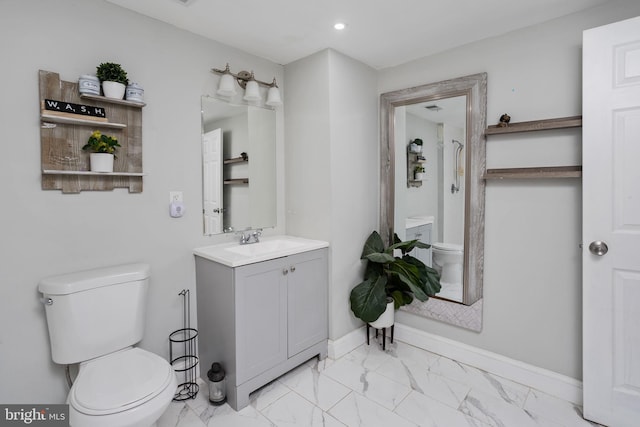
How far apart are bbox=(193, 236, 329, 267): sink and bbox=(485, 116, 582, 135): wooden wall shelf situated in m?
1.41

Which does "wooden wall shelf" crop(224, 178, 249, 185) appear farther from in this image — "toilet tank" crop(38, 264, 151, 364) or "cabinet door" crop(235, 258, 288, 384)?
"toilet tank" crop(38, 264, 151, 364)

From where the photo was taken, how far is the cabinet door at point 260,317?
1960mm

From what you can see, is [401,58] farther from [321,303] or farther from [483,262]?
[321,303]

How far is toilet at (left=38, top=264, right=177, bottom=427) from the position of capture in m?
1.35

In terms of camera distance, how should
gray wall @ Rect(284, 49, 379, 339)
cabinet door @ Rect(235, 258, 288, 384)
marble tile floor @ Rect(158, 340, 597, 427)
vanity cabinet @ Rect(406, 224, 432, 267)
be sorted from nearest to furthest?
marble tile floor @ Rect(158, 340, 597, 427) < cabinet door @ Rect(235, 258, 288, 384) < gray wall @ Rect(284, 49, 379, 339) < vanity cabinet @ Rect(406, 224, 432, 267)

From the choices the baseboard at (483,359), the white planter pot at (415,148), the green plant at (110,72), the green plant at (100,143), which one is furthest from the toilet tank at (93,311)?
the white planter pot at (415,148)

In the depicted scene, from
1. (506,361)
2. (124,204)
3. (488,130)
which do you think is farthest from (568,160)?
(124,204)

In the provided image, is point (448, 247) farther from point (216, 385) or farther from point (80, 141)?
point (80, 141)

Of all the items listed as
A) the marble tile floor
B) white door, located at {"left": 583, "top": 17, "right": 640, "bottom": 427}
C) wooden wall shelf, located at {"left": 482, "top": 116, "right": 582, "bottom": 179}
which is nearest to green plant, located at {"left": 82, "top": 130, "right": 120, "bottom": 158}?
the marble tile floor

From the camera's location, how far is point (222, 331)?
2037 mm

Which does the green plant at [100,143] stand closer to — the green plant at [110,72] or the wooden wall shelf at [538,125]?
the green plant at [110,72]

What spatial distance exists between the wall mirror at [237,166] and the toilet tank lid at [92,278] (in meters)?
0.56

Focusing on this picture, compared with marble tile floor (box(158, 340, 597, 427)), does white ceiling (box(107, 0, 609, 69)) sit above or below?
above

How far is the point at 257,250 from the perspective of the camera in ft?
8.10
